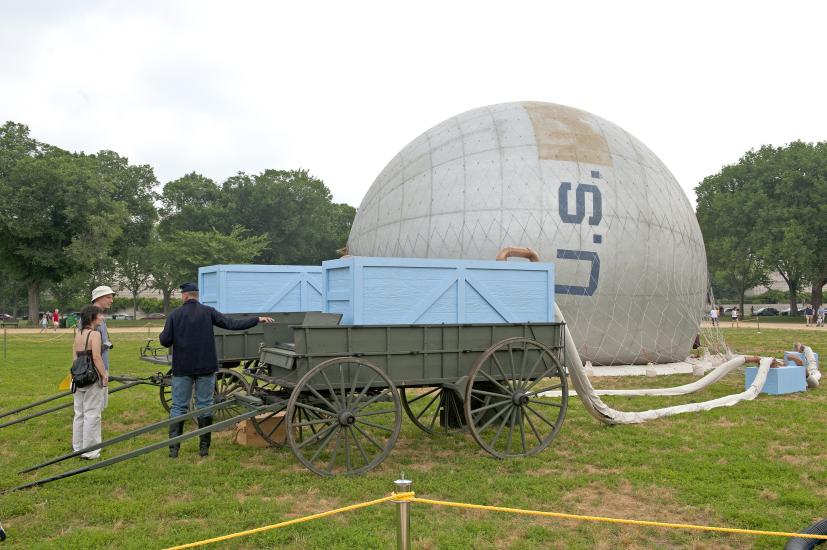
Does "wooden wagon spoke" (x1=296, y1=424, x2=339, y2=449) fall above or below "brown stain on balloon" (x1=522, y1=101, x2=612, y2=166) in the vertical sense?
below

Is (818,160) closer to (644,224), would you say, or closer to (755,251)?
(755,251)

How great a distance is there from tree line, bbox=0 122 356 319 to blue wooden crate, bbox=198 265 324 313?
112ft

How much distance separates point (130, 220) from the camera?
48000 mm

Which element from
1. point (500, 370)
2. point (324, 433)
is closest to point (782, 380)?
point (500, 370)

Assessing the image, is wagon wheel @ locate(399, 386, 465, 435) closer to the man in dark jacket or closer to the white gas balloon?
the man in dark jacket

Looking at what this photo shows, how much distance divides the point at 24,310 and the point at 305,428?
90.9 m

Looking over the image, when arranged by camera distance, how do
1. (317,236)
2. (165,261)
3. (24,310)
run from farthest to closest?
1. (24,310)
2. (317,236)
3. (165,261)

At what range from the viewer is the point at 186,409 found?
7.78 meters

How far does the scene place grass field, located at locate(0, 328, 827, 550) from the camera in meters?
5.21

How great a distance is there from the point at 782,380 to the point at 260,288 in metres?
10.3

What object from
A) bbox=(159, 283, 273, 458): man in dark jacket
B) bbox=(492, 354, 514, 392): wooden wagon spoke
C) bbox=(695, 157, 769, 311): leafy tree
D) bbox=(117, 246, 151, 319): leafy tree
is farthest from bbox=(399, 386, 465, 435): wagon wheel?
bbox=(117, 246, 151, 319): leafy tree

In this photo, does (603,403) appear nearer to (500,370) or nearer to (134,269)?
(500,370)

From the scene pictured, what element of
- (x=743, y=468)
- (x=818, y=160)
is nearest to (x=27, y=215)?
(x=743, y=468)

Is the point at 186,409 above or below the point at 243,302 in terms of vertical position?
below
